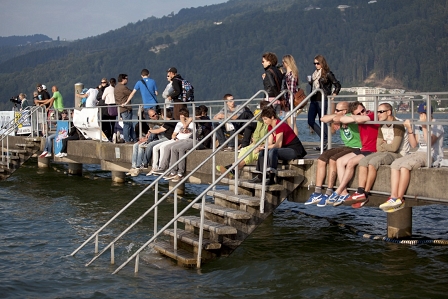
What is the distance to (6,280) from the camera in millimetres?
11688

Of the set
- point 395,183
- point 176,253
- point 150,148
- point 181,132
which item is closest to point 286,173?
point 395,183

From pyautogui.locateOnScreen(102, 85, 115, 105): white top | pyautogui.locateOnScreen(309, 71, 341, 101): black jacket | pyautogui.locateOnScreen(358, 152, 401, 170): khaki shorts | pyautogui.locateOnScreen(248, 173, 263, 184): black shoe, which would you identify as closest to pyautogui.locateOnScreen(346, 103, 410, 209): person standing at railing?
pyautogui.locateOnScreen(358, 152, 401, 170): khaki shorts

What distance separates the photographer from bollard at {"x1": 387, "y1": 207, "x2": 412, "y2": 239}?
13.8 m

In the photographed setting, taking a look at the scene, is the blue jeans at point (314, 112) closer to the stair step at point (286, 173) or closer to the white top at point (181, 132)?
the stair step at point (286, 173)

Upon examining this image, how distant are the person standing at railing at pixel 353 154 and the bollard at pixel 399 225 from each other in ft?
9.87

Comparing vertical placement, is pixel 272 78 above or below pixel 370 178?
above

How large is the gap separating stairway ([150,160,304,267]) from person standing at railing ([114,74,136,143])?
757 cm

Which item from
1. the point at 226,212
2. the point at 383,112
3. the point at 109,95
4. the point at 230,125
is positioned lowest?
the point at 226,212

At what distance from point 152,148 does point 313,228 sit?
3.91m

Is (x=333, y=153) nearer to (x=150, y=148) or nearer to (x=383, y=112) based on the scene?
(x=383, y=112)

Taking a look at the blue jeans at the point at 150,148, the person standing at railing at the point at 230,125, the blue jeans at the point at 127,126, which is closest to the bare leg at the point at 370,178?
the person standing at railing at the point at 230,125

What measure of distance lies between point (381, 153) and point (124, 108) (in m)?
9.70

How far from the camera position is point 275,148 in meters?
11.6

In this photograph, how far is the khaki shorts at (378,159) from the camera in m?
10.8
